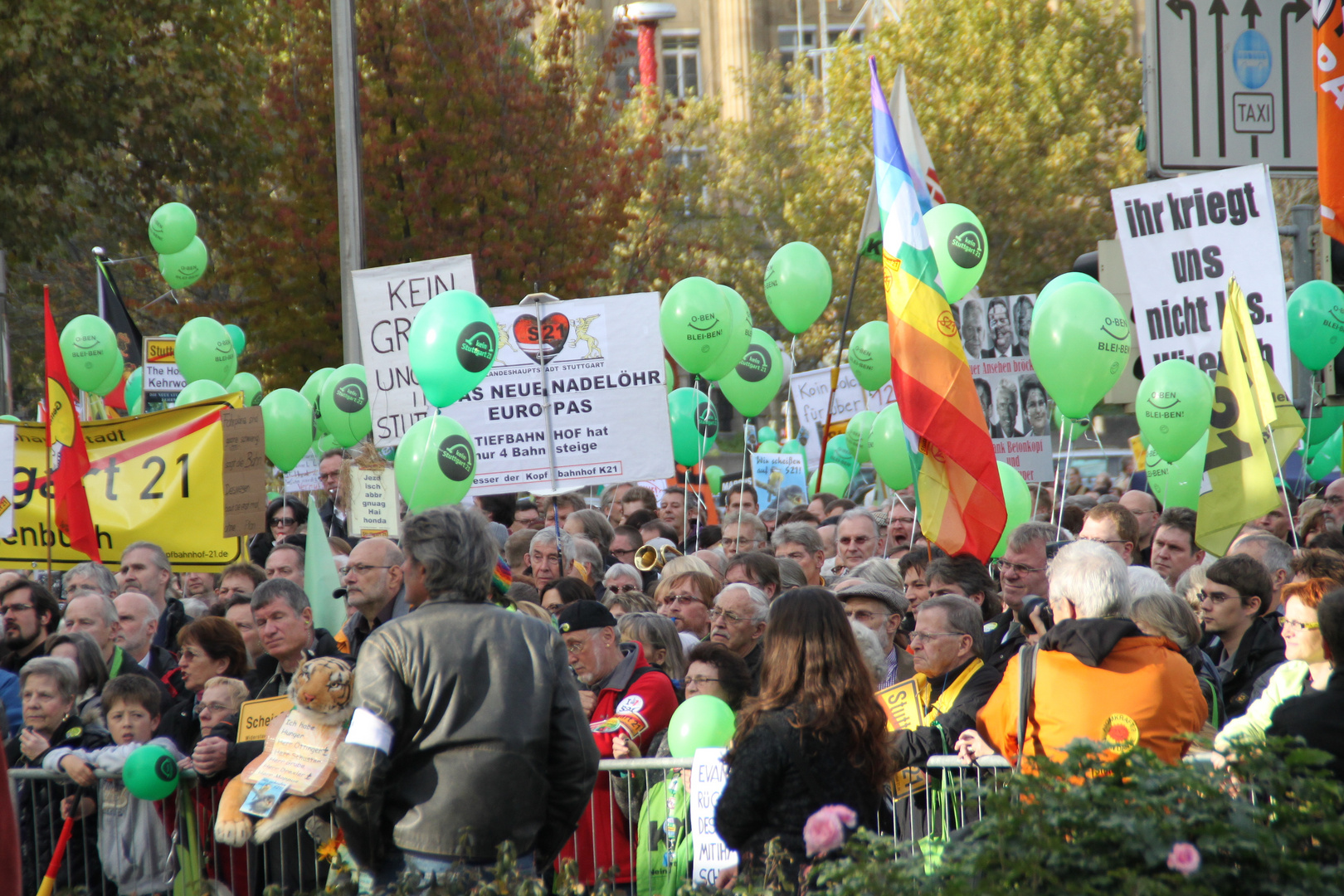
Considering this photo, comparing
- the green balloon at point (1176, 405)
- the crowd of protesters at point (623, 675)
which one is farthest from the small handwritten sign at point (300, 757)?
the green balloon at point (1176, 405)

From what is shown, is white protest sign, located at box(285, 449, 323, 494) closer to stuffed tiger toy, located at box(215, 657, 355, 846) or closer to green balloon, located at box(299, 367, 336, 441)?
green balloon, located at box(299, 367, 336, 441)

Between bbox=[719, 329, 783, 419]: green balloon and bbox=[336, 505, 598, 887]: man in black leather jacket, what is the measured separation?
26.8ft

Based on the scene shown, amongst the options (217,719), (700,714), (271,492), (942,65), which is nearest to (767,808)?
(700,714)

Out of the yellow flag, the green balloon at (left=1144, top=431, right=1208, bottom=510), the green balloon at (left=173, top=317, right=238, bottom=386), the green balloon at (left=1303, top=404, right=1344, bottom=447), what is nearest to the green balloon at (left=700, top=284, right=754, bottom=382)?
the green balloon at (left=1144, top=431, right=1208, bottom=510)

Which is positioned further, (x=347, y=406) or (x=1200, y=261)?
(x=347, y=406)

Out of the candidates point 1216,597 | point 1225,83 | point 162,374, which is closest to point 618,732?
point 1216,597

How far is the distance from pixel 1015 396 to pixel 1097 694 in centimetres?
772

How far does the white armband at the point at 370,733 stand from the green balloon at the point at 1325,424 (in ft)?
28.8

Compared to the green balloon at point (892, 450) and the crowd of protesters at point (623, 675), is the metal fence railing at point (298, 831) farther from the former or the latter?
the green balloon at point (892, 450)

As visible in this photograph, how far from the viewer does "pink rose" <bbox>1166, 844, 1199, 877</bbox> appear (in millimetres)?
2545

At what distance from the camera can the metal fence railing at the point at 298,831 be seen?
472 centimetres

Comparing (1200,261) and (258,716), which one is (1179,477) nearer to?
(1200,261)

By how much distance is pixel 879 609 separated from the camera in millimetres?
5961

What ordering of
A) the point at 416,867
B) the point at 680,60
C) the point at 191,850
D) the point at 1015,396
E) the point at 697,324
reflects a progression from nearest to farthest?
1. the point at 416,867
2. the point at 191,850
3. the point at 697,324
4. the point at 1015,396
5. the point at 680,60
